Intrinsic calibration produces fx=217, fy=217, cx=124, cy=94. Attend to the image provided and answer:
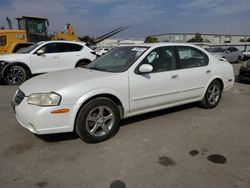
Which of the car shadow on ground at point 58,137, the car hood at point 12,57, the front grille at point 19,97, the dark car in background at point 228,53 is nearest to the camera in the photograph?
the front grille at point 19,97

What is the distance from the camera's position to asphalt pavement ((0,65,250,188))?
249cm

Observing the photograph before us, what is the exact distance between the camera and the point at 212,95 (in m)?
5.02

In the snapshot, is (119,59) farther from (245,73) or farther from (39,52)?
(245,73)

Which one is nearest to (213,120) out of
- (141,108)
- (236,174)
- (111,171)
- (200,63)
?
(200,63)

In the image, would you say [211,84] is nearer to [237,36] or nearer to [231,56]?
[231,56]

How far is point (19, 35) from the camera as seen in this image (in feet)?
37.6

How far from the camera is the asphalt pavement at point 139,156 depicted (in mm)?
2488

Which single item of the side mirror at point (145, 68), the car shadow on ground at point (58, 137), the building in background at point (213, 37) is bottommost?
the car shadow on ground at point (58, 137)

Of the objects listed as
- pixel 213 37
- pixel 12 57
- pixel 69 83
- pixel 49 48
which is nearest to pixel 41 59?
pixel 49 48

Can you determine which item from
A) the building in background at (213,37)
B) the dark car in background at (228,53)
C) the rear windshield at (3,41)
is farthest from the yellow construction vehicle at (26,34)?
the building in background at (213,37)

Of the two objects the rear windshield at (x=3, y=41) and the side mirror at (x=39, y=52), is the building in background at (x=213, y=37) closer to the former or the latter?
the rear windshield at (x=3, y=41)

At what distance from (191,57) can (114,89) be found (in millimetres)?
2078

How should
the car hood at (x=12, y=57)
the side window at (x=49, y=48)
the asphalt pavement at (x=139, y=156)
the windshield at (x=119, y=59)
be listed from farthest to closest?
the side window at (x=49, y=48) → the car hood at (x=12, y=57) → the windshield at (x=119, y=59) → the asphalt pavement at (x=139, y=156)

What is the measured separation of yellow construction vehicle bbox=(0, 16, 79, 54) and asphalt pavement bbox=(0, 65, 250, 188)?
26.3 ft
